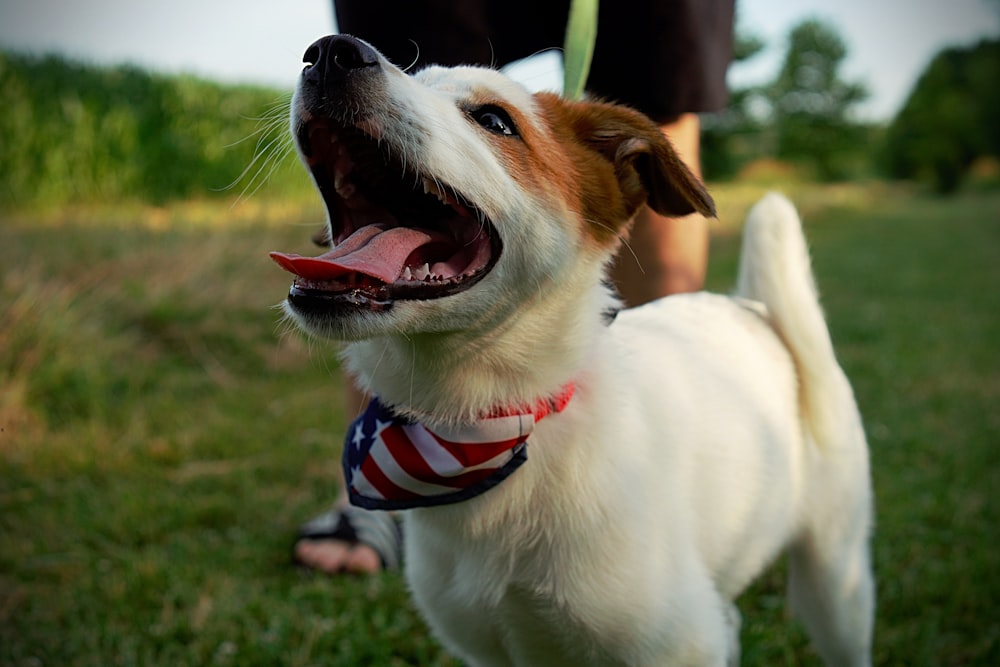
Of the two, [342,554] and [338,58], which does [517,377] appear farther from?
[342,554]

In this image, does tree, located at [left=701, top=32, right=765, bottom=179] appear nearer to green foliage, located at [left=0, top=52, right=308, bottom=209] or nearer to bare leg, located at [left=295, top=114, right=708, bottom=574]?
green foliage, located at [left=0, top=52, right=308, bottom=209]

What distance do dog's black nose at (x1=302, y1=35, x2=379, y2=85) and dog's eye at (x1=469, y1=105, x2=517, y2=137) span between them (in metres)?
0.31

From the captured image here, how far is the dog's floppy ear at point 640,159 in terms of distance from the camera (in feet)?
6.05

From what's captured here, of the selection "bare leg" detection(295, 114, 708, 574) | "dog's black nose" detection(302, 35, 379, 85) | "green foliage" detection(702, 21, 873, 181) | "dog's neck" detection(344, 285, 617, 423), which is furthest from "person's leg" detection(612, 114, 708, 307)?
"green foliage" detection(702, 21, 873, 181)

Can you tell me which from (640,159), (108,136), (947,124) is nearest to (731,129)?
(947,124)

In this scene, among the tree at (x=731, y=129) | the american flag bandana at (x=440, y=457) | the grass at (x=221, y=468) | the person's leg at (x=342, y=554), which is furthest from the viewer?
the tree at (x=731, y=129)

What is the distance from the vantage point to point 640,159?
1988 mm

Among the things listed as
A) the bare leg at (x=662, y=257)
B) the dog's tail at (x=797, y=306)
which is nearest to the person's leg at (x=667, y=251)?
the bare leg at (x=662, y=257)

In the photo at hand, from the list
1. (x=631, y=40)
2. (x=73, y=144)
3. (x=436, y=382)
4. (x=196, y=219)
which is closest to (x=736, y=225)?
(x=196, y=219)

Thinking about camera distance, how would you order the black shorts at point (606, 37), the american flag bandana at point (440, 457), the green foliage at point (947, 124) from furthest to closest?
1. the green foliage at point (947, 124)
2. the black shorts at point (606, 37)
3. the american flag bandana at point (440, 457)

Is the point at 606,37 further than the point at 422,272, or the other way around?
the point at 606,37

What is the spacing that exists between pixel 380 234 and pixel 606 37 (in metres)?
1.43

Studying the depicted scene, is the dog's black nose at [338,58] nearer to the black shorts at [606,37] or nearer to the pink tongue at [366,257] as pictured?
the pink tongue at [366,257]

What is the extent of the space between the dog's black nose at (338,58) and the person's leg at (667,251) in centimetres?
142
